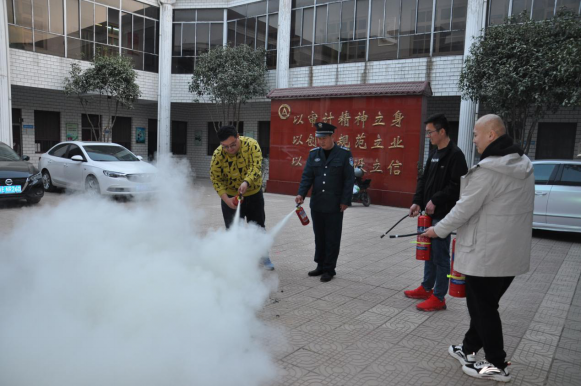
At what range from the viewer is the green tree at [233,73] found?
52.9 feet

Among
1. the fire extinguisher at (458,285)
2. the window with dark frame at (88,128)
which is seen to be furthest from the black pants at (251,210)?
the window with dark frame at (88,128)

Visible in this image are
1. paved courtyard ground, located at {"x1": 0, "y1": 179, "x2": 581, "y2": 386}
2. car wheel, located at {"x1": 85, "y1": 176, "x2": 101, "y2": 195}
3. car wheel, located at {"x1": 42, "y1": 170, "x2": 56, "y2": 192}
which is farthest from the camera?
car wheel, located at {"x1": 42, "y1": 170, "x2": 56, "y2": 192}

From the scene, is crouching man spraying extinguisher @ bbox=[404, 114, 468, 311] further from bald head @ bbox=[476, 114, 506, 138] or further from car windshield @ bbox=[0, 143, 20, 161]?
car windshield @ bbox=[0, 143, 20, 161]

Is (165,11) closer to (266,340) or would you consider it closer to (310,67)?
(310,67)

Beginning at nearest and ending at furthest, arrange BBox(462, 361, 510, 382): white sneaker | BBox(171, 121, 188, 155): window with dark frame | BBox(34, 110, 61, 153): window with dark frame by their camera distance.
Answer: BBox(462, 361, 510, 382): white sneaker, BBox(34, 110, 61, 153): window with dark frame, BBox(171, 121, 188, 155): window with dark frame

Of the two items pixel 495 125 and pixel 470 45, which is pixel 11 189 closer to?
pixel 495 125

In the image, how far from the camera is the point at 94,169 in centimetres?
1046

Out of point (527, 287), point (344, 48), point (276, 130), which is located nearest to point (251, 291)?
point (527, 287)

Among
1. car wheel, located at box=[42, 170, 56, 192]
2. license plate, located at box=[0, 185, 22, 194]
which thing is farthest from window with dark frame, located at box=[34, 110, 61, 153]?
license plate, located at box=[0, 185, 22, 194]

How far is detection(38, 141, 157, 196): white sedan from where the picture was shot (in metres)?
10.1

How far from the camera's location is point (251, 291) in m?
4.10

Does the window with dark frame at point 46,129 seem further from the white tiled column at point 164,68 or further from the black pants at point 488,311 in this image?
the black pants at point 488,311

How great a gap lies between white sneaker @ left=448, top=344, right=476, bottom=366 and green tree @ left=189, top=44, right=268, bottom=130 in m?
14.0

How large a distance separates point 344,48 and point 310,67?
4.82 ft
